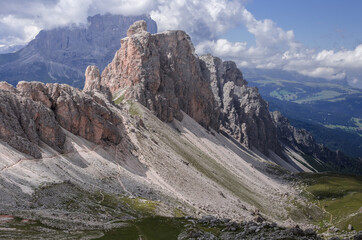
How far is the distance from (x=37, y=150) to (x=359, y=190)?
6290 inches

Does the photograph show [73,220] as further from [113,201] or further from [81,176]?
[81,176]

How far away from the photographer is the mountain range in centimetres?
6081

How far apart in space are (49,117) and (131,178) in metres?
27.4

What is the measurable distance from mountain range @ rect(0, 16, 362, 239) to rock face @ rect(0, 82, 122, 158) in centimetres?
28

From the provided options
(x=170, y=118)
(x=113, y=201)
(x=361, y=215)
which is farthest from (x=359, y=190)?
(x=113, y=201)

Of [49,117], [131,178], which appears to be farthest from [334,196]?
[49,117]

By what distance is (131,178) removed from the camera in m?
96.3

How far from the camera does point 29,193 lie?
213ft

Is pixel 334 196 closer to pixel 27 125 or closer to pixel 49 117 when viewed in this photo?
pixel 49 117

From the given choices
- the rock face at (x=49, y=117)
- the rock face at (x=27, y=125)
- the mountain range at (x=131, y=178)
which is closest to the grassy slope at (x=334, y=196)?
the mountain range at (x=131, y=178)

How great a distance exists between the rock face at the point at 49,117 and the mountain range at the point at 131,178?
10.9 inches

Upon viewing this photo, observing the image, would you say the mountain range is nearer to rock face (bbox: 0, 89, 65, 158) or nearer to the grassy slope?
rock face (bbox: 0, 89, 65, 158)

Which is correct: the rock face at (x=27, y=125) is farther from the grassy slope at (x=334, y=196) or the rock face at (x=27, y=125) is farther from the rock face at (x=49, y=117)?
the grassy slope at (x=334, y=196)

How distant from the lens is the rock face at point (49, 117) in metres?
81.6
